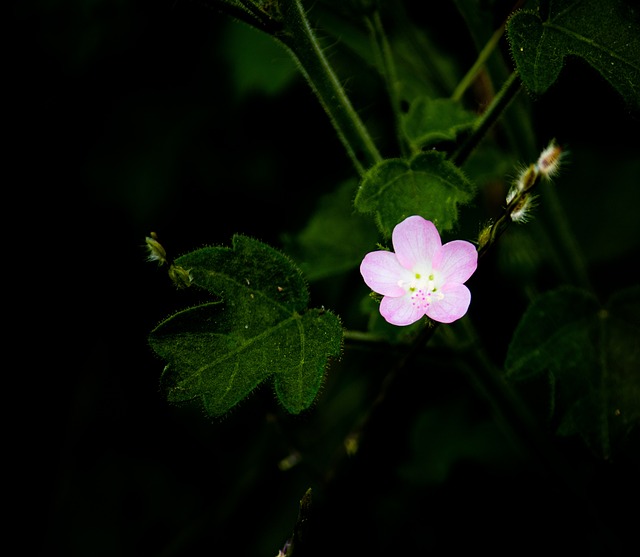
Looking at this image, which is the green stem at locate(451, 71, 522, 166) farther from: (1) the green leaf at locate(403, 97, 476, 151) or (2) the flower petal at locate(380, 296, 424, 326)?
(2) the flower petal at locate(380, 296, 424, 326)

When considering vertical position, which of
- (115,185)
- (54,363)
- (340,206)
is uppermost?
(115,185)

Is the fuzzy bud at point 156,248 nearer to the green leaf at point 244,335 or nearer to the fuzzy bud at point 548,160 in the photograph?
the green leaf at point 244,335

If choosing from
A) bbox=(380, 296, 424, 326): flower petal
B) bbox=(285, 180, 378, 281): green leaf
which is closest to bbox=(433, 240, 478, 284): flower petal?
bbox=(380, 296, 424, 326): flower petal

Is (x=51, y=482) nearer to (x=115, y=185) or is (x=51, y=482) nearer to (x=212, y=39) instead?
(x=115, y=185)

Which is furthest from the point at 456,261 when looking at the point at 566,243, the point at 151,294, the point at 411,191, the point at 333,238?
the point at 151,294

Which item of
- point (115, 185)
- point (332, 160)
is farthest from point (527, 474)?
point (115, 185)

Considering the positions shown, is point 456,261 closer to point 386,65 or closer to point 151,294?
point 386,65

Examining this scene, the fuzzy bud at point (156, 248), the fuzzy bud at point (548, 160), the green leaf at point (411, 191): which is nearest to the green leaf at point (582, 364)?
the green leaf at point (411, 191)
